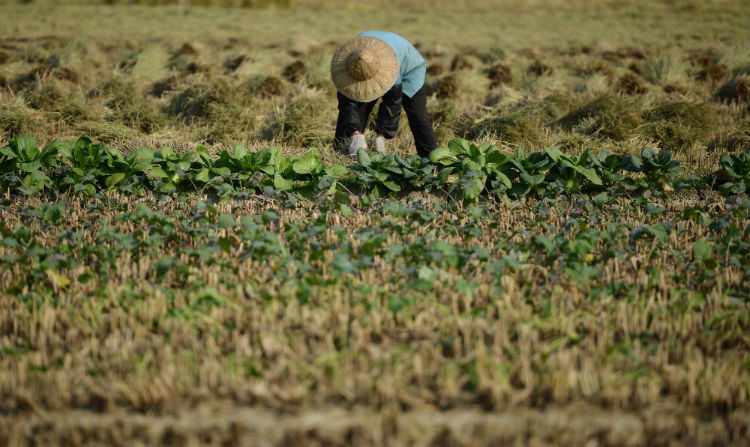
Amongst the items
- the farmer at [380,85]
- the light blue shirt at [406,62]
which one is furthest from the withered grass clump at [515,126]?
the light blue shirt at [406,62]

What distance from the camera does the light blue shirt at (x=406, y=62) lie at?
203 inches

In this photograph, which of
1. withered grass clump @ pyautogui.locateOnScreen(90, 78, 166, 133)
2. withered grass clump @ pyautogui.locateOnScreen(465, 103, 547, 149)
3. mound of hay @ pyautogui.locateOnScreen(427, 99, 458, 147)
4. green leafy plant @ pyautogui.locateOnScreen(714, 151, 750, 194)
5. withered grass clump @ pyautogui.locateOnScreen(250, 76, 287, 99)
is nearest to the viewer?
green leafy plant @ pyautogui.locateOnScreen(714, 151, 750, 194)

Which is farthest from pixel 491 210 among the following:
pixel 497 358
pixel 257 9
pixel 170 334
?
pixel 257 9

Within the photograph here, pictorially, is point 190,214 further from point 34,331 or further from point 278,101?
point 278,101

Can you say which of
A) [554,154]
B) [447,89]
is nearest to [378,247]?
[554,154]

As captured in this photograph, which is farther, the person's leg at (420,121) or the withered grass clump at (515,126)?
the withered grass clump at (515,126)

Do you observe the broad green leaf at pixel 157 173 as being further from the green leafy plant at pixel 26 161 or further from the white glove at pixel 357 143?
the white glove at pixel 357 143

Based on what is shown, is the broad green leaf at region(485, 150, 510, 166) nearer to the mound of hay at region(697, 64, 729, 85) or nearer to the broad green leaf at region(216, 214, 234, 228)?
the broad green leaf at region(216, 214, 234, 228)

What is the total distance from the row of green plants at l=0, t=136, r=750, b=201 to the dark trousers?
2.31 feet

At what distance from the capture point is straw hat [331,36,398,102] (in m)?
4.98

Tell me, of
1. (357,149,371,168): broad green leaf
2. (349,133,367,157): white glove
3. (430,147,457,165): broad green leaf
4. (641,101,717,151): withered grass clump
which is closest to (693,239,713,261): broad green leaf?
(430,147,457,165): broad green leaf

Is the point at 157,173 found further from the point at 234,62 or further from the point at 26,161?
the point at 234,62

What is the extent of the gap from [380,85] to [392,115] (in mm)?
478

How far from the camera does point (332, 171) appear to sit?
4.72 metres
